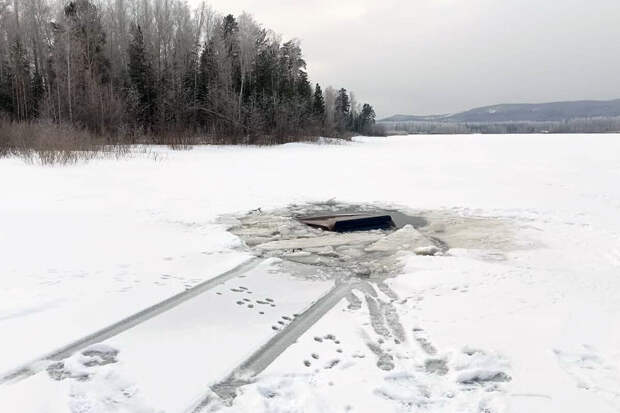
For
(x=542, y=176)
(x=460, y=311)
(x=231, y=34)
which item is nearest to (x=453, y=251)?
(x=460, y=311)

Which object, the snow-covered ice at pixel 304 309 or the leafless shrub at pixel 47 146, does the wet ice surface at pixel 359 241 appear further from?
the leafless shrub at pixel 47 146

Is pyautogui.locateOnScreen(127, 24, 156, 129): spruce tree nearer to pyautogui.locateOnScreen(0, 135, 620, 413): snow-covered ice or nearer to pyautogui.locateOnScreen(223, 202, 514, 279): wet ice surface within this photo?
pyautogui.locateOnScreen(0, 135, 620, 413): snow-covered ice

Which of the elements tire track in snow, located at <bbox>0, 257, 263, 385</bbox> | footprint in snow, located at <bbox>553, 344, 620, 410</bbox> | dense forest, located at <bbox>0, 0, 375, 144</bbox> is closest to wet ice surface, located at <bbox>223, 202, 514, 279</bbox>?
tire track in snow, located at <bbox>0, 257, 263, 385</bbox>

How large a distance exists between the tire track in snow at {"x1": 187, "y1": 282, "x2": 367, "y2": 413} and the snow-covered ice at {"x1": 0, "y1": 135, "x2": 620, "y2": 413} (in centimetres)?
4

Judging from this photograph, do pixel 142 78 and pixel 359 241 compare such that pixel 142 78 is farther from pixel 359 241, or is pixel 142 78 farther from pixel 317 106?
pixel 359 241

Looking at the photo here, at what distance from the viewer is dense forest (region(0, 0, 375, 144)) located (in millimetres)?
30359

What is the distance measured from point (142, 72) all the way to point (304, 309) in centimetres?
3801

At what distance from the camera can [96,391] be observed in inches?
99.7

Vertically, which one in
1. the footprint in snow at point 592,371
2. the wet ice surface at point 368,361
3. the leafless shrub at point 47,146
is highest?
the leafless shrub at point 47,146

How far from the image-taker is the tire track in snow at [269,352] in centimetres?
257

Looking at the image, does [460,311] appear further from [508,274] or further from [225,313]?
[225,313]

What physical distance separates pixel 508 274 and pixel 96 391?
3991 mm

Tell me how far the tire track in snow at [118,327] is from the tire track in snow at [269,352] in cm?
103

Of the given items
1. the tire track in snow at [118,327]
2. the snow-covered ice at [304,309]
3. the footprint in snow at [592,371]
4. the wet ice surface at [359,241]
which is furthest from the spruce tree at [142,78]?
the footprint in snow at [592,371]
